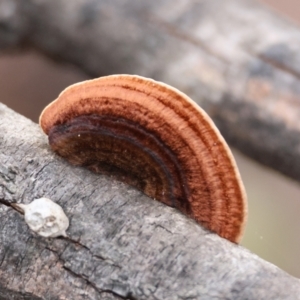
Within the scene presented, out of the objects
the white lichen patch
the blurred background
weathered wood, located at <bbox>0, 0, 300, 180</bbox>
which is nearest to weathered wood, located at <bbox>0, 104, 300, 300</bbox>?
the white lichen patch

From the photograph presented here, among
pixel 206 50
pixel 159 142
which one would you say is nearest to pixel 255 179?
pixel 206 50

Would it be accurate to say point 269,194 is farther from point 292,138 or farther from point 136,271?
point 136,271

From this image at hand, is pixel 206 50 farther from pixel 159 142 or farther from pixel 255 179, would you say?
pixel 159 142

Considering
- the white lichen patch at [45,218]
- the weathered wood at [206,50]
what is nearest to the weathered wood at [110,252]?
the white lichen patch at [45,218]

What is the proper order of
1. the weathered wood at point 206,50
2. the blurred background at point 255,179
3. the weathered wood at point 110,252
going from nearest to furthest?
the weathered wood at point 110,252, the weathered wood at point 206,50, the blurred background at point 255,179

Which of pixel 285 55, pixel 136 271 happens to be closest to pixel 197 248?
pixel 136 271

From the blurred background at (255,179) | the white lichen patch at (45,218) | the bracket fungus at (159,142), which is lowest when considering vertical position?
the blurred background at (255,179)

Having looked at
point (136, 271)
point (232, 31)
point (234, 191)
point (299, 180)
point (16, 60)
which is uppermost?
point (232, 31)

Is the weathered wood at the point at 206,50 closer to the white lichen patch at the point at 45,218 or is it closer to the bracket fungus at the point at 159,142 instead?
the bracket fungus at the point at 159,142
